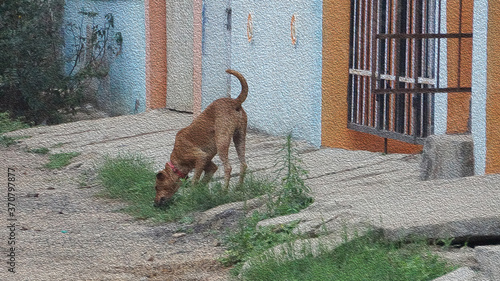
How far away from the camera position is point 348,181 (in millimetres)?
7066

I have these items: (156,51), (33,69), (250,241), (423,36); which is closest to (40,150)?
(33,69)

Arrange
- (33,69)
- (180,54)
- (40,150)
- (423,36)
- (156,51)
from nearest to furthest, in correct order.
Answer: (423,36) < (40,150) < (180,54) < (33,69) < (156,51)

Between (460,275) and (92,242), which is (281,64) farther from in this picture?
(460,275)

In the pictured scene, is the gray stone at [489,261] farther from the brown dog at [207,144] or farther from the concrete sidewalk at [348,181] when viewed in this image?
the brown dog at [207,144]

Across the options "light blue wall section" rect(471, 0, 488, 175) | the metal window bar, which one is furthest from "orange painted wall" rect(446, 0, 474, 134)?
"light blue wall section" rect(471, 0, 488, 175)

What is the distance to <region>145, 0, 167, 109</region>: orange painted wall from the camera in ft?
42.0

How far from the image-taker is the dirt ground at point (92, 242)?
5.22 m

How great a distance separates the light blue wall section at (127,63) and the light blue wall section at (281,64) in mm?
2590

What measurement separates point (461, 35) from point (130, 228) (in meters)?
3.10

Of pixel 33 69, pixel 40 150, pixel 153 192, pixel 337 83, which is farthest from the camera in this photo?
pixel 33 69

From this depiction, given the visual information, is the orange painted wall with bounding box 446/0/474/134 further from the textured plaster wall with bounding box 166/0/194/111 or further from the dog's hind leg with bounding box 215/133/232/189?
the textured plaster wall with bounding box 166/0/194/111

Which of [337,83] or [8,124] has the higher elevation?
[337,83]

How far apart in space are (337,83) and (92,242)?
147 inches

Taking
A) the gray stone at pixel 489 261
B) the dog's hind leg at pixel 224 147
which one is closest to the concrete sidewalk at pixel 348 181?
the gray stone at pixel 489 261
